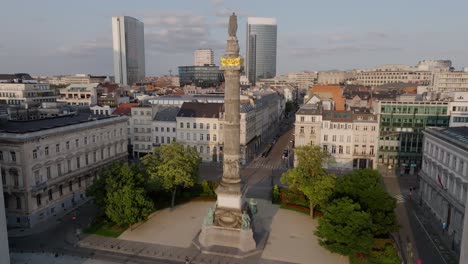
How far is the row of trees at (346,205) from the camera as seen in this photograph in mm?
41125

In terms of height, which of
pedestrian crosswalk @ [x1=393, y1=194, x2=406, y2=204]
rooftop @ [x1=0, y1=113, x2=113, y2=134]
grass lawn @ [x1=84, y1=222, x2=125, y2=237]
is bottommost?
pedestrian crosswalk @ [x1=393, y1=194, x2=406, y2=204]

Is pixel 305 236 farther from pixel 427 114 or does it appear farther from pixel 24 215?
pixel 427 114

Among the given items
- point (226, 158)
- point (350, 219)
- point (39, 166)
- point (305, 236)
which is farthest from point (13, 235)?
point (350, 219)

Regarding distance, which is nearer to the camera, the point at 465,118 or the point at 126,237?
the point at 126,237

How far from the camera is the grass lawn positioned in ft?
163

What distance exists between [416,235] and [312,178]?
16.2 metres

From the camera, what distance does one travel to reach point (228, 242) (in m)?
45.8

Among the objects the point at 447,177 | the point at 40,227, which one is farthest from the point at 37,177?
the point at 447,177

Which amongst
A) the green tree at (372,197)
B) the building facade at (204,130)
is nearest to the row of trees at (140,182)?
the green tree at (372,197)

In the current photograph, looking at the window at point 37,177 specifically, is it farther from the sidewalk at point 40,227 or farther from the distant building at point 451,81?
the distant building at point 451,81

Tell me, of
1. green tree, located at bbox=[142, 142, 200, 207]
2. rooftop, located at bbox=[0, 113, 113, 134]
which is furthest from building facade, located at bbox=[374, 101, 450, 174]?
rooftop, located at bbox=[0, 113, 113, 134]

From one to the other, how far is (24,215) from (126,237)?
54.1ft

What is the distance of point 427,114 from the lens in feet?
261

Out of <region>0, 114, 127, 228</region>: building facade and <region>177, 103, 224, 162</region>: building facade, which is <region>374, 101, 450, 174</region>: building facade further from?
<region>0, 114, 127, 228</region>: building facade
